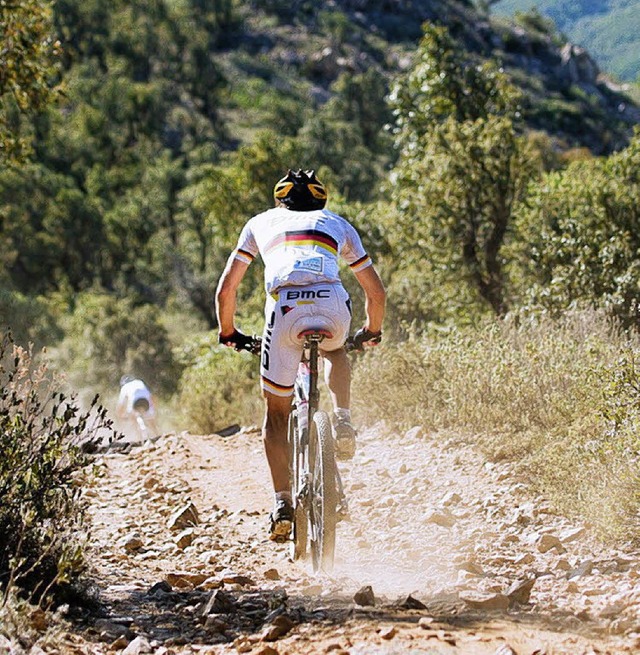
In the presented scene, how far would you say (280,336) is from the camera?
177 inches

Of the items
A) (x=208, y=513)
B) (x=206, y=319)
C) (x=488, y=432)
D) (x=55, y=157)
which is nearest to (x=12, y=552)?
(x=208, y=513)

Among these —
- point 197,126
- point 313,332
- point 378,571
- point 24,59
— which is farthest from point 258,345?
point 197,126

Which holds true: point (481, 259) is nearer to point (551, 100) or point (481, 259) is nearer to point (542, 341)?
point (542, 341)

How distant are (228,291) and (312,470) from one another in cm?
102

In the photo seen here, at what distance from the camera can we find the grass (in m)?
4.78

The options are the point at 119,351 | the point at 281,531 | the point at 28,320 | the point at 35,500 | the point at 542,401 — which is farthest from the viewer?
the point at 28,320

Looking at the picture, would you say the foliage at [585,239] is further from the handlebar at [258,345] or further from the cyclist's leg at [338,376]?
the cyclist's leg at [338,376]

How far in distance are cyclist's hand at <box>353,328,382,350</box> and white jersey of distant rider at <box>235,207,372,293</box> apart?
0.40 m

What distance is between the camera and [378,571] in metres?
4.73

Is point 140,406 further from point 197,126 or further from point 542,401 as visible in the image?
point 197,126

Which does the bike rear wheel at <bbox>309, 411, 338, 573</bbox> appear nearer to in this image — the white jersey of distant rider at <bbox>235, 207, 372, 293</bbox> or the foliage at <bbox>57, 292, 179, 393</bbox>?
the white jersey of distant rider at <bbox>235, 207, 372, 293</bbox>

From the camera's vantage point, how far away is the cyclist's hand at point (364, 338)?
4.94 m

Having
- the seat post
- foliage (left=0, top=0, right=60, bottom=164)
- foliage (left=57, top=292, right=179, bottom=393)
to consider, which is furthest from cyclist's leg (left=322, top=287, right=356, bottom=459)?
foliage (left=57, top=292, right=179, bottom=393)

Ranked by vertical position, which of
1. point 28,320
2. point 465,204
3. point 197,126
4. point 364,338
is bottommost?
point 364,338
